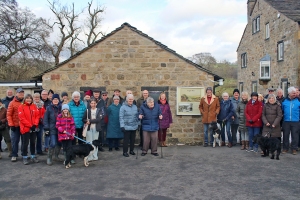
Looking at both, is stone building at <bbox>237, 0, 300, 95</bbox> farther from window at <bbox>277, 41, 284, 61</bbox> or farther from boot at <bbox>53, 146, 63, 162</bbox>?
boot at <bbox>53, 146, 63, 162</bbox>

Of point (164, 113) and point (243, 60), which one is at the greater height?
point (243, 60)

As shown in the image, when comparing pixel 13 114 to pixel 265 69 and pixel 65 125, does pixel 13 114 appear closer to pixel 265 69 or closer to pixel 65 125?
pixel 65 125

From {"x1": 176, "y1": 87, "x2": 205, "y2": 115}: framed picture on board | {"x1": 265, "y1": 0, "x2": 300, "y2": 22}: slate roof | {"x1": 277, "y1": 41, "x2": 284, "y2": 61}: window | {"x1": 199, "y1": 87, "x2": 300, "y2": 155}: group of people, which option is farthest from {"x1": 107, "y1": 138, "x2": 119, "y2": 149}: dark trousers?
{"x1": 277, "y1": 41, "x2": 284, "y2": 61}: window

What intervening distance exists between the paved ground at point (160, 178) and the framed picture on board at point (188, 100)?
1.99 meters

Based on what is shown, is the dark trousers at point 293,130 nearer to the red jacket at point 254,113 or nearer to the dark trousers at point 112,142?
the red jacket at point 254,113

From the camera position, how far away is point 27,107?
729 cm

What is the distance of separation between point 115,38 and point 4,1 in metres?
17.3

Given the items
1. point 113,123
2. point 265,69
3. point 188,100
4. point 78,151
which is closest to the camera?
point 78,151

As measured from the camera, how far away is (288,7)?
19.3 m

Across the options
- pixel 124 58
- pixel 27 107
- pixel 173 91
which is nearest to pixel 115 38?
pixel 124 58

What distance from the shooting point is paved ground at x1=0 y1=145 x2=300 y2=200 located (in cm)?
525

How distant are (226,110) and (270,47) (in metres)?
13.7

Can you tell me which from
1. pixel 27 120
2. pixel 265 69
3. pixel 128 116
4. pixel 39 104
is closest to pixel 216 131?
pixel 128 116

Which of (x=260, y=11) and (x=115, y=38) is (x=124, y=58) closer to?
(x=115, y=38)
